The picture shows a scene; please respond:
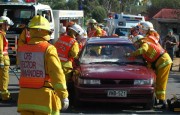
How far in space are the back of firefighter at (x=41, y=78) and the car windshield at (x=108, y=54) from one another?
189 inches

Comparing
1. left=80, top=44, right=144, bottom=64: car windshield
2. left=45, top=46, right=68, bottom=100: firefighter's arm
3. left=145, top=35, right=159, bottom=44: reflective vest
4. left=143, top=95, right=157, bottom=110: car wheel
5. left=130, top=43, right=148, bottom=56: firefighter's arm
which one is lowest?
left=143, top=95, right=157, bottom=110: car wheel

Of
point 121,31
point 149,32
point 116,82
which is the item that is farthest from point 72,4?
point 116,82

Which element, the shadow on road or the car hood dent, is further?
the shadow on road

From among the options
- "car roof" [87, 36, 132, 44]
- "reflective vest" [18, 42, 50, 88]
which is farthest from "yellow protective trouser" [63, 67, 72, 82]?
"reflective vest" [18, 42, 50, 88]

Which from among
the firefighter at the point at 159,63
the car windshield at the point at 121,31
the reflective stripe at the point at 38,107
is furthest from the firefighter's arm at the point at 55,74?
the car windshield at the point at 121,31

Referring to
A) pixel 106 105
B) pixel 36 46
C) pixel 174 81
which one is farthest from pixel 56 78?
pixel 174 81

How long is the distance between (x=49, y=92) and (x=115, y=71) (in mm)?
4179

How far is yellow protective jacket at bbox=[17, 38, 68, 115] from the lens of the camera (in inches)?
208

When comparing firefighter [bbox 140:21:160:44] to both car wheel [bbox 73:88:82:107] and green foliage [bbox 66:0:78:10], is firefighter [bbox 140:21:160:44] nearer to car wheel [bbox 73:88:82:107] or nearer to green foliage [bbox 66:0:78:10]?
car wheel [bbox 73:88:82:107]

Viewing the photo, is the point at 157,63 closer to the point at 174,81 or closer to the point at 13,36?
the point at 174,81

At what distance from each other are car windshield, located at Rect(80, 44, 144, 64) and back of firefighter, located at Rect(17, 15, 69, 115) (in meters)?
4.81

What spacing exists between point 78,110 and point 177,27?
39025mm

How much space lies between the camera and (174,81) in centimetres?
1556

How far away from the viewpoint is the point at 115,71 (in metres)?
9.45
